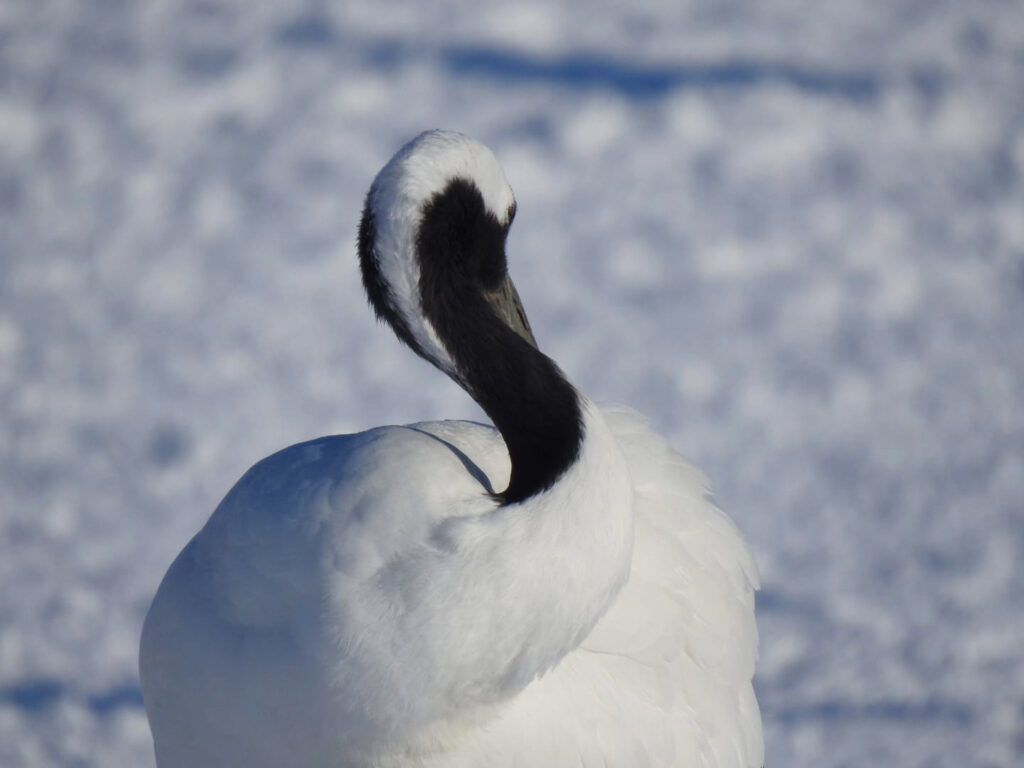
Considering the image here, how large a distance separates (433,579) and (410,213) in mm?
472

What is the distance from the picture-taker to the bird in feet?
4.83

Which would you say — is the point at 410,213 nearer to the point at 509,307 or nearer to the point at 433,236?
the point at 433,236

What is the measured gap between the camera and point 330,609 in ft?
4.85

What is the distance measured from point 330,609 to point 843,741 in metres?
1.42

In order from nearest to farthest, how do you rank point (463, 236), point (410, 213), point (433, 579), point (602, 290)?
point (433, 579) < point (410, 213) < point (463, 236) < point (602, 290)

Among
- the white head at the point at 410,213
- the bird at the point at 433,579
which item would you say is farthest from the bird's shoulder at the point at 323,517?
the white head at the point at 410,213

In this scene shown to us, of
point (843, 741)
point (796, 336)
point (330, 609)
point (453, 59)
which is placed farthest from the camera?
point (453, 59)

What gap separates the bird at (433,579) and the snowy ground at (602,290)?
0.92 m

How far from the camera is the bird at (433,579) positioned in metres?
1.47

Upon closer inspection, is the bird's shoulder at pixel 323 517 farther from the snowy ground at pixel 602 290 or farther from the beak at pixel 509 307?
the snowy ground at pixel 602 290

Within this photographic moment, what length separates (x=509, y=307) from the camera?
72.3 inches

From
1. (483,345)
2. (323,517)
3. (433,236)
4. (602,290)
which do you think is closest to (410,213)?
(433,236)

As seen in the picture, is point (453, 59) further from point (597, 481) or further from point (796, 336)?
point (597, 481)

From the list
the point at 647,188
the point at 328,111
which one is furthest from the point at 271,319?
the point at 647,188
